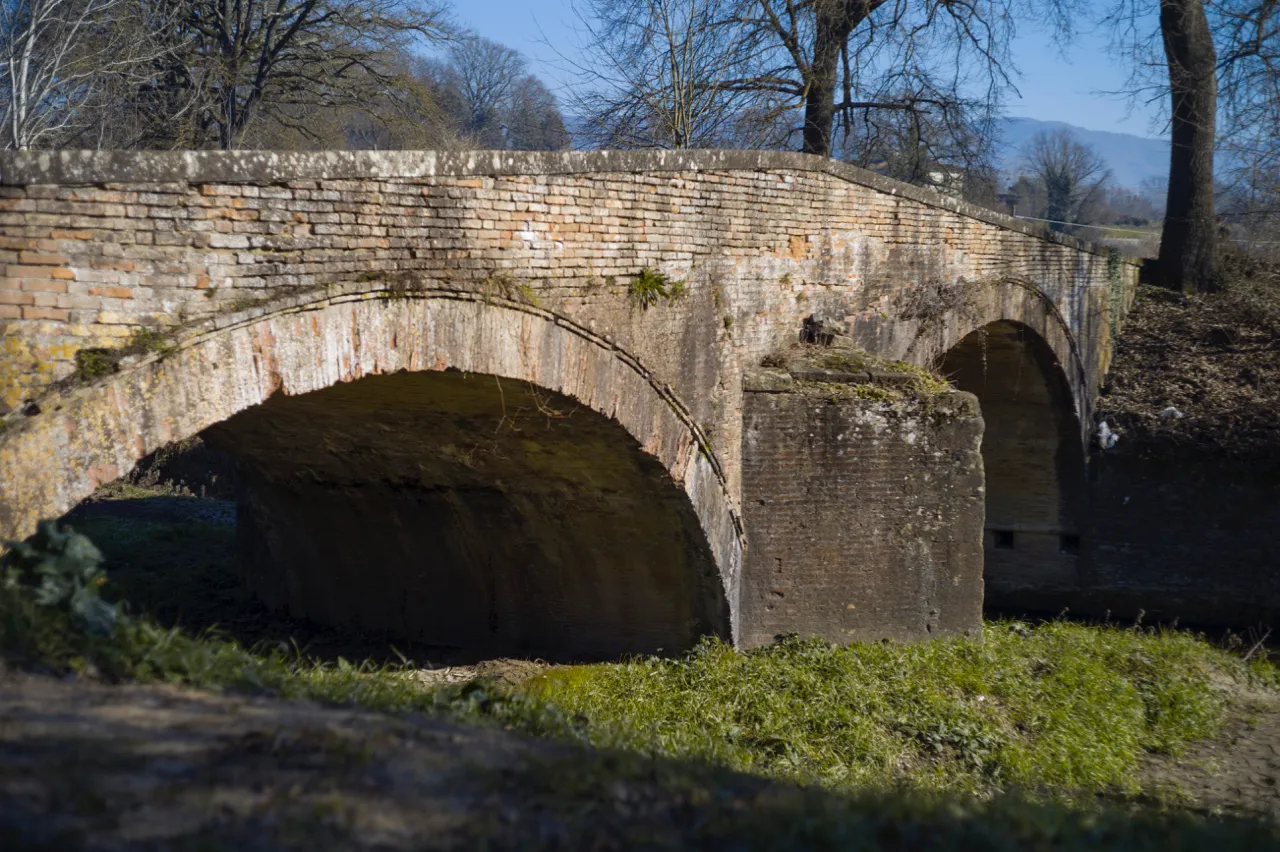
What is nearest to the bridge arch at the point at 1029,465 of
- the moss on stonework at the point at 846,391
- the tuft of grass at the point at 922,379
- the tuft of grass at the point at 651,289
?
the tuft of grass at the point at 922,379

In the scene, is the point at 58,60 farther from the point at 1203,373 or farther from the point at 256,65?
the point at 1203,373

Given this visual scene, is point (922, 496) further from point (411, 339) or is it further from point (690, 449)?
point (411, 339)

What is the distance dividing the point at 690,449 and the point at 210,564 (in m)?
5.45

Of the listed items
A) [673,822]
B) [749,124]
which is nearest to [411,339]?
[673,822]

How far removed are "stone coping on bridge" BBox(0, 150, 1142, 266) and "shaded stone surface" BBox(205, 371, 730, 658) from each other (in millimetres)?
1309

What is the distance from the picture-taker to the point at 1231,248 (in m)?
16.3

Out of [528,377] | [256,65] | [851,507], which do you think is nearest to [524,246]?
[528,377]

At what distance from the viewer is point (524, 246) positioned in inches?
220

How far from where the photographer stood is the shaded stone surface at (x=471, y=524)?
668cm

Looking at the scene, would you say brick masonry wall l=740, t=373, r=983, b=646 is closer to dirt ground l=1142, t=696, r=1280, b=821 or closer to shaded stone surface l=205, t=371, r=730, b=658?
shaded stone surface l=205, t=371, r=730, b=658

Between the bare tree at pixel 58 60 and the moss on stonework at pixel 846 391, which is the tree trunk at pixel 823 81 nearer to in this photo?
the moss on stonework at pixel 846 391

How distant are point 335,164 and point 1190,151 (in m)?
14.4

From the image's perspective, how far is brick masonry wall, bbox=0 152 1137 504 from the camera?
384 centimetres

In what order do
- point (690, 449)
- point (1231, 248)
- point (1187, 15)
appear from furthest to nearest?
point (1231, 248), point (1187, 15), point (690, 449)
